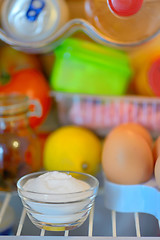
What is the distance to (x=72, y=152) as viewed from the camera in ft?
3.05

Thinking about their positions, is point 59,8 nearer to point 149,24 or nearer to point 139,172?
point 149,24

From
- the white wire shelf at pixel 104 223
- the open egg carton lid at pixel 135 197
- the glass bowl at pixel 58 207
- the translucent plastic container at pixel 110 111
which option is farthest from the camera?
the translucent plastic container at pixel 110 111

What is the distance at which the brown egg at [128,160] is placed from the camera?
751mm

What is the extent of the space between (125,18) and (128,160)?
27cm

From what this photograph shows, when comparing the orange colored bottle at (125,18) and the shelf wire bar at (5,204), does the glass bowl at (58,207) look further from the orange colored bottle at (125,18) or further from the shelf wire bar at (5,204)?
the orange colored bottle at (125,18)

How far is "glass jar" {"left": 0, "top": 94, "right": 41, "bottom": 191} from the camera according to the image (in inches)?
35.6

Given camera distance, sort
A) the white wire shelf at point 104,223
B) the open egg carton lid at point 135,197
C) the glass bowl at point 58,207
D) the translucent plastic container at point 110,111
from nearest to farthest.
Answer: the glass bowl at point 58,207 < the open egg carton lid at point 135,197 < the white wire shelf at point 104,223 < the translucent plastic container at point 110,111

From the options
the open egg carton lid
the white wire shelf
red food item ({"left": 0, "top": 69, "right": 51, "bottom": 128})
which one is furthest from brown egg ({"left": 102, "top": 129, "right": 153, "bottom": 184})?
red food item ({"left": 0, "top": 69, "right": 51, "bottom": 128})

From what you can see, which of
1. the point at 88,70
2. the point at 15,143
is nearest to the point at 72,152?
the point at 15,143

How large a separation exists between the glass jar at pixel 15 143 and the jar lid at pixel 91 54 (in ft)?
0.61

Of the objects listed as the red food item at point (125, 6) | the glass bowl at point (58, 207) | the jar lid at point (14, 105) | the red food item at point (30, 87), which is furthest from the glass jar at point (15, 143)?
the red food item at point (125, 6)

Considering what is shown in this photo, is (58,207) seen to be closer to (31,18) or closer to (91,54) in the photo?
(31,18)

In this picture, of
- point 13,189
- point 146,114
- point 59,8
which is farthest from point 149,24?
point 13,189

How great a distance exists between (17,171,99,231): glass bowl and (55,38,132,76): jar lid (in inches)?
17.5
